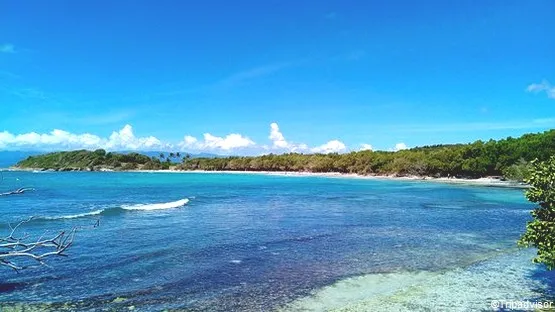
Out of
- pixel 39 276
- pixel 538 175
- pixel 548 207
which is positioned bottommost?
pixel 39 276

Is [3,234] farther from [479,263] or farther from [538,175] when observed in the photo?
[538,175]

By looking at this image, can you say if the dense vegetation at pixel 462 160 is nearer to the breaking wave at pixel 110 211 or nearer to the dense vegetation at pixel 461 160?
the dense vegetation at pixel 461 160

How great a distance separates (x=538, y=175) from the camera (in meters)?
16.2

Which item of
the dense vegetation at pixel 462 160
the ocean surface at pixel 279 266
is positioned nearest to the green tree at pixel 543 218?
the ocean surface at pixel 279 266

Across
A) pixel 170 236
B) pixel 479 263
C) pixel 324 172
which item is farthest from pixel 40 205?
pixel 324 172

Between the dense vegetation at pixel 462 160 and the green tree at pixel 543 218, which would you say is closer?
the green tree at pixel 543 218

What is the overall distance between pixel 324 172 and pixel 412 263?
153054 mm

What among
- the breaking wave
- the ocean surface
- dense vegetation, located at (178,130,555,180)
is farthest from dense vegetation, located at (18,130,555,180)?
the breaking wave

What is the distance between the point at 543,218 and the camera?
53.2ft

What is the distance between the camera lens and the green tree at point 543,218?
1486 cm

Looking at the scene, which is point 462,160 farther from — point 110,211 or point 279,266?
point 279,266

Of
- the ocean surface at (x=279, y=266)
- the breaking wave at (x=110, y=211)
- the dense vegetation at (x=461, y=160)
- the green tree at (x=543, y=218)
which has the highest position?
the dense vegetation at (x=461, y=160)

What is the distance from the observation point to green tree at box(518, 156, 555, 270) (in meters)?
14.9

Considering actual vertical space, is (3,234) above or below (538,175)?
below
